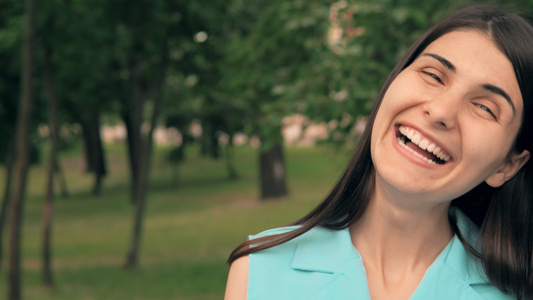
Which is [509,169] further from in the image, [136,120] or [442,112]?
[136,120]

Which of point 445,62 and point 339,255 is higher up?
point 445,62

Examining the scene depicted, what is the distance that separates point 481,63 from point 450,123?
0.17 metres

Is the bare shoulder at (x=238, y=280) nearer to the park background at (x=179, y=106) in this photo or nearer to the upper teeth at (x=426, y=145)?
the upper teeth at (x=426, y=145)

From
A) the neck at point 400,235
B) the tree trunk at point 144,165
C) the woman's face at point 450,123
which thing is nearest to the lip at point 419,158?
the woman's face at point 450,123

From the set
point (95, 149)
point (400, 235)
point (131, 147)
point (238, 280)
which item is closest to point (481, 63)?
point (400, 235)

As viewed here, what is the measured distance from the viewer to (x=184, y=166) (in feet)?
116

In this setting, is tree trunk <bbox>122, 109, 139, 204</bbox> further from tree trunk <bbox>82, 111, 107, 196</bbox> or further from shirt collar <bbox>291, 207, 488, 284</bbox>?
shirt collar <bbox>291, 207, 488, 284</bbox>

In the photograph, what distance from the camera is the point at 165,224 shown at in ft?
71.9

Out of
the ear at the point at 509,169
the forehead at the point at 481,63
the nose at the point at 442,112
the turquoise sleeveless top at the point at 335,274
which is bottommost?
the turquoise sleeveless top at the point at 335,274

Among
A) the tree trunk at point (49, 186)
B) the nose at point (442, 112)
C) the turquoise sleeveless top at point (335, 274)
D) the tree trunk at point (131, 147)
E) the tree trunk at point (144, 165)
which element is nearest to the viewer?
the nose at point (442, 112)

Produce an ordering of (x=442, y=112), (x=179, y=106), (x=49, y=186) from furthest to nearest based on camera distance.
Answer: (x=179, y=106) → (x=49, y=186) → (x=442, y=112)

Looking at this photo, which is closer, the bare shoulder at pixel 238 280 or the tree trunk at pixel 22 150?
the bare shoulder at pixel 238 280

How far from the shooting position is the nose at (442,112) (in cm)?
A: 173

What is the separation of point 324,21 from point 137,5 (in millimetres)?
5611
